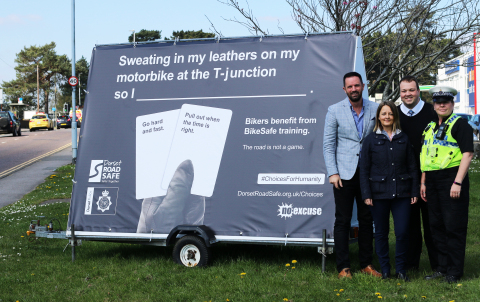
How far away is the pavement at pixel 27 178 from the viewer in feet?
45.5

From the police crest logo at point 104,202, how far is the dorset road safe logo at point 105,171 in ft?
0.57

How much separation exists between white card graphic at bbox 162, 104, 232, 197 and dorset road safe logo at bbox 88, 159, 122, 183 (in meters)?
0.69

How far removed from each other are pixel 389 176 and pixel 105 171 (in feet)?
11.1

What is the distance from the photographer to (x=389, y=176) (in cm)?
524

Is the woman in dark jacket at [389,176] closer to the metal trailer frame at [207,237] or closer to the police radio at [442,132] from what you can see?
the police radio at [442,132]

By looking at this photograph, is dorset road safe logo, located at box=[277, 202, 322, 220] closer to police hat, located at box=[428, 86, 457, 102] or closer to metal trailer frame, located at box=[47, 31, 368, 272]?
metal trailer frame, located at box=[47, 31, 368, 272]

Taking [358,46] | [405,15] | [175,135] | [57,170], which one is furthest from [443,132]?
[57,170]

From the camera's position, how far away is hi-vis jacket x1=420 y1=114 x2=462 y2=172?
5160 millimetres

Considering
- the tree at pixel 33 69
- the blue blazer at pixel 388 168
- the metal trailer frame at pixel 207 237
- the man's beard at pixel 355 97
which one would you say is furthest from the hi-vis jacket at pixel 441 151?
the tree at pixel 33 69

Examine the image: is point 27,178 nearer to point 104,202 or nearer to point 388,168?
point 104,202

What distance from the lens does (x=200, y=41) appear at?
6434 mm

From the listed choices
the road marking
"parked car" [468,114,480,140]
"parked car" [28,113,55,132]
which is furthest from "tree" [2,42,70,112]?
"parked car" [468,114,480,140]

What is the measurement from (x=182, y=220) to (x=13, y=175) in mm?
13733

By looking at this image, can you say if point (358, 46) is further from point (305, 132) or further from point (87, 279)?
point (87, 279)
